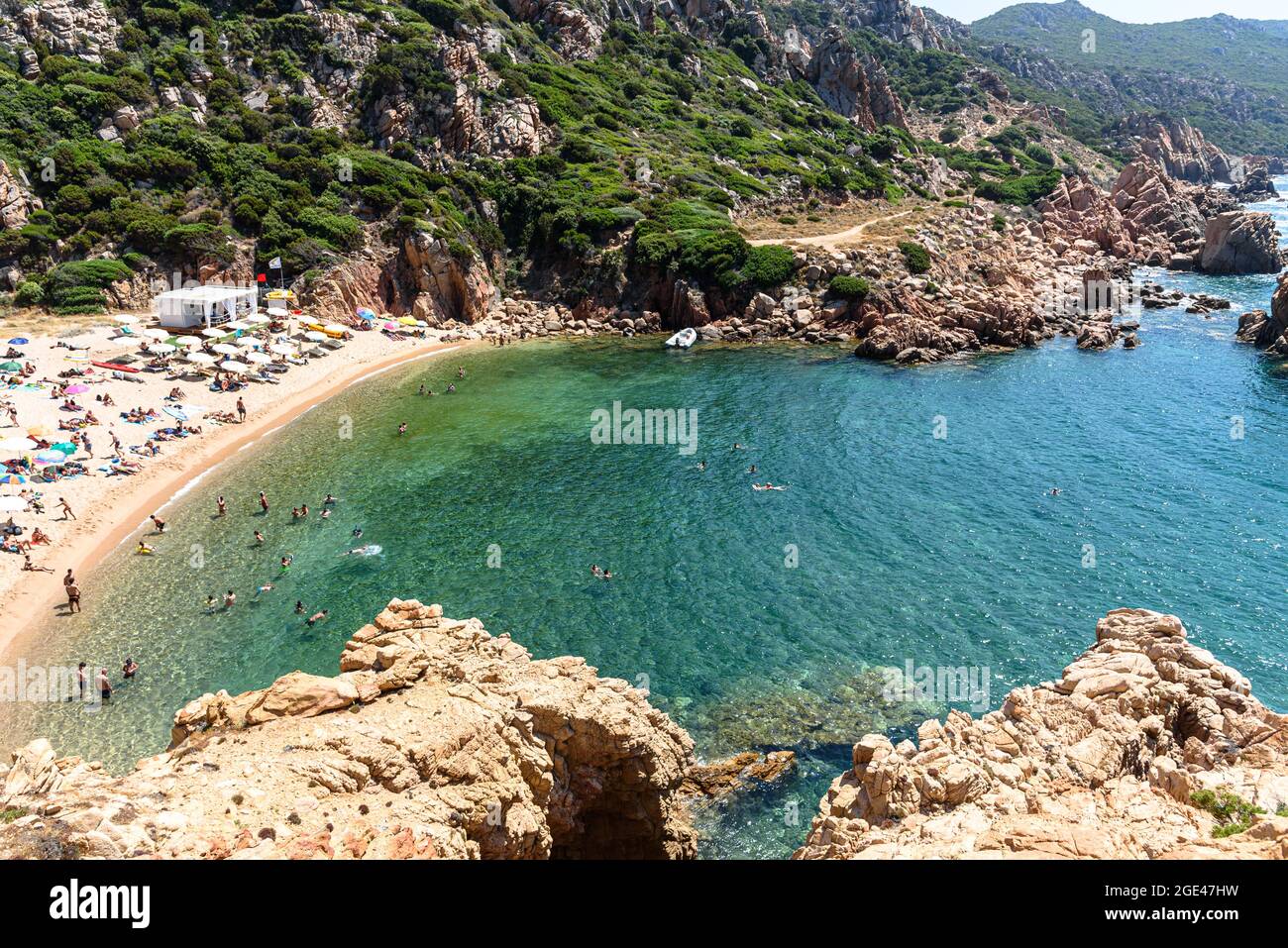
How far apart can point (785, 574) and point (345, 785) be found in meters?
22.6

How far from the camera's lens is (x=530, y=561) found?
32.9 m

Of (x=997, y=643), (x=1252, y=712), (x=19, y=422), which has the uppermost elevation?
(x=19, y=422)

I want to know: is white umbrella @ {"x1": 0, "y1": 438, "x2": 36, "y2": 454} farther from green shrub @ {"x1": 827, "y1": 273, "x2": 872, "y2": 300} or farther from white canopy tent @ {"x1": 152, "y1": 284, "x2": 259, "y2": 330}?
green shrub @ {"x1": 827, "y1": 273, "x2": 872, "y2": 300}

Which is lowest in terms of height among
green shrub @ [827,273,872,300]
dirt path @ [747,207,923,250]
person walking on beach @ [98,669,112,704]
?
person walking on beach @ [98,669,112,704]

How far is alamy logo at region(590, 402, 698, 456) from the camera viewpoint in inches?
1841

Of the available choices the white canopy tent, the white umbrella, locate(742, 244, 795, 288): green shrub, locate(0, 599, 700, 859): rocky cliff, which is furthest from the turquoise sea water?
locate(742, 244, 795, 288): green shrub

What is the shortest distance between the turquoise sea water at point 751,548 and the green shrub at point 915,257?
74.1 feet

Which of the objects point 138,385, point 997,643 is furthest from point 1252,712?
point 138,385

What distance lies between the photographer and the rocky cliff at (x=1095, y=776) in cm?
1096

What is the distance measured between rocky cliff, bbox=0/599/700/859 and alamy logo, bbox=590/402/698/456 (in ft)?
93.0

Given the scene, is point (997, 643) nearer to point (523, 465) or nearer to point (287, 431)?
point (523, 465)

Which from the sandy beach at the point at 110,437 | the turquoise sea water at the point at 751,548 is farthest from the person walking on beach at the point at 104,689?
the sandy beach at the point at 110,437
